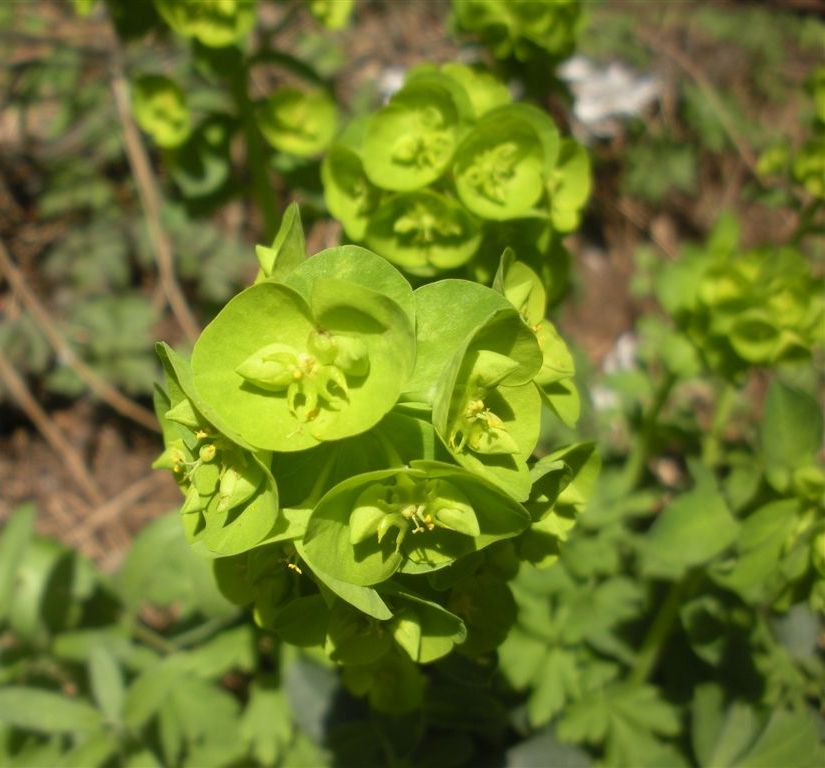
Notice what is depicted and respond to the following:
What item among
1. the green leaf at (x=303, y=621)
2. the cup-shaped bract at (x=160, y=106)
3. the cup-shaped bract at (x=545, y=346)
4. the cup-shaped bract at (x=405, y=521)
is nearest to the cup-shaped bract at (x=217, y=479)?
the cup-shaped bract at (x=405, y=521)

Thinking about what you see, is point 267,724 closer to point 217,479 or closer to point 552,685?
A: point 552,685

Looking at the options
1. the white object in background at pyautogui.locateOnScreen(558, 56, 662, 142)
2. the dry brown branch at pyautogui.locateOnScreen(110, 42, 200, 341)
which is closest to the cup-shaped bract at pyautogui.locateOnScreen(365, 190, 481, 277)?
the dry brown branch at pyautogui.locateOnScreen(110, 42, 200, 341)

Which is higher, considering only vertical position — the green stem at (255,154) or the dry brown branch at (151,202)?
the green stem at (255,154)

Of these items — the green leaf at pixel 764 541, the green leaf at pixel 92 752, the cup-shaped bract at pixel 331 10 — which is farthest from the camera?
the cup-shaped bract at pixel 331 10

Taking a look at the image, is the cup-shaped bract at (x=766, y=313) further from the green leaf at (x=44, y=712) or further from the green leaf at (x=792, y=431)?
the green leaf at (x=44, y=712)

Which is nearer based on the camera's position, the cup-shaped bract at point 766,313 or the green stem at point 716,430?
the cup-shaped bract at point 766,313

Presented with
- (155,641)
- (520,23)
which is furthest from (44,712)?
(520,23)

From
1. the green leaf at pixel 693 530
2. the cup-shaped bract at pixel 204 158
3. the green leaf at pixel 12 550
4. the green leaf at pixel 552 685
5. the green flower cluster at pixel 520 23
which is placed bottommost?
the green leaf at pixel 552 685
